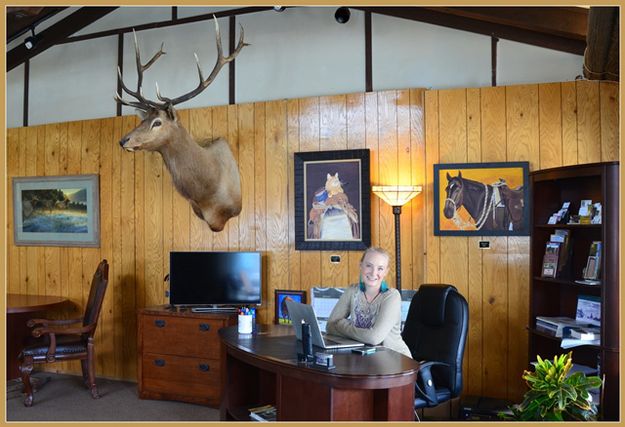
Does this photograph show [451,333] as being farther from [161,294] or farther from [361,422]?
[161,294]

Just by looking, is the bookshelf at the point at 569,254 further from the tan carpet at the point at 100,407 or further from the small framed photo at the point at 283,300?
the tan carpet at the point at 100,407

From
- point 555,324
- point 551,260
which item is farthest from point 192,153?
point 555,324

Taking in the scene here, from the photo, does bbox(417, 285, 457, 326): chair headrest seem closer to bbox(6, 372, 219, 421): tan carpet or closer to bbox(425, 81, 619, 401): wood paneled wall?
bbox(425, 81, 619, 401): wood paneled wall

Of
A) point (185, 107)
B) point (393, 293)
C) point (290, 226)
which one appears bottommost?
point (393, 293)

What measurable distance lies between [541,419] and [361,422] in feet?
2.76

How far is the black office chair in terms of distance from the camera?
333 cm

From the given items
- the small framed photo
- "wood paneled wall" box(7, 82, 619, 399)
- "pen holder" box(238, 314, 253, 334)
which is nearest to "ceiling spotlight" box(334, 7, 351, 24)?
"wood paneled wall" box(7, 82, 619, 399)

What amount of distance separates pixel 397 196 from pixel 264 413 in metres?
1.89

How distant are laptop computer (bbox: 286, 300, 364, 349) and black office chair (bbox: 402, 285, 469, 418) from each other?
0.47 m

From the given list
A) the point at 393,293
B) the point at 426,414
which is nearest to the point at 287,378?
the point at 393,293

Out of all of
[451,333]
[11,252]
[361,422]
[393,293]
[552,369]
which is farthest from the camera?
[11,252]

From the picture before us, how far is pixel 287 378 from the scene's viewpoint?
2.84 metres

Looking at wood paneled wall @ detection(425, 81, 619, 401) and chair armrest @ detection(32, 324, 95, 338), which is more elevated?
wood paneled wall @ detection(425, 81, 619, 401)

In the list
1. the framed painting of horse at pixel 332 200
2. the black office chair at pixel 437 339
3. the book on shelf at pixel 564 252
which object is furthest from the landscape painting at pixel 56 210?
the book on shelf at pixel 564 252
